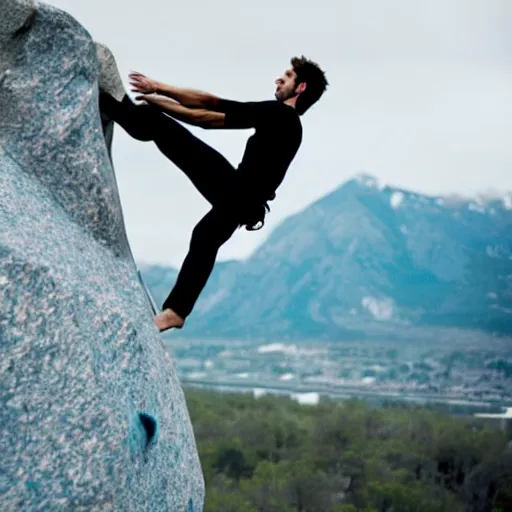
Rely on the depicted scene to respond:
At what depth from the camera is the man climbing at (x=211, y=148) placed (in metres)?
6.14

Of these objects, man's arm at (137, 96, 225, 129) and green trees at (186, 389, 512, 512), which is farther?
green trees at (186, 389, 512, 512)

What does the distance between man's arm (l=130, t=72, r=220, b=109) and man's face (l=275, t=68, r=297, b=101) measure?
0.48m

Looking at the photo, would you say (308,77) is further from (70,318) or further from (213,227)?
(70,318)

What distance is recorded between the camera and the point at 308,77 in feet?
20.6

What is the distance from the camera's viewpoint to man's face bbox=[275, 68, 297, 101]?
6.30 metres

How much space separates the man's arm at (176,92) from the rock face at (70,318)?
29 cm

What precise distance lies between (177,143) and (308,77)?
980 mm

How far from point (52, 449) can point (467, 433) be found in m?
33.1

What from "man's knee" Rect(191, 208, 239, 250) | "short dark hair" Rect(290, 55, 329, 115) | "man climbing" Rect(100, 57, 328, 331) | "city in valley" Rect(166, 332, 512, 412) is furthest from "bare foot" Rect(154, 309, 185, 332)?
"city in valley" Rect(166, 332, 512, 412)

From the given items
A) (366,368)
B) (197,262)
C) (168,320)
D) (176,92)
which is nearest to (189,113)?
(176,92)

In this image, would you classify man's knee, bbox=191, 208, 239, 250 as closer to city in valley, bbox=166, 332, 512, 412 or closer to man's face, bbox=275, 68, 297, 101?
man's face, bbox=275, 68, 297, 101

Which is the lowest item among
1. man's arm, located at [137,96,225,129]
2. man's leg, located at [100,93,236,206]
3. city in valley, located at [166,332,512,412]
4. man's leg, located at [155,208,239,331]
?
city in valley, located at [166,332,512,412]

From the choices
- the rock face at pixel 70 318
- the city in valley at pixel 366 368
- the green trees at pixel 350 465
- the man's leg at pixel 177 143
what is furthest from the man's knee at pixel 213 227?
the city in valley at pixel 366 368

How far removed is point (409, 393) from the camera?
86750 millimetres
